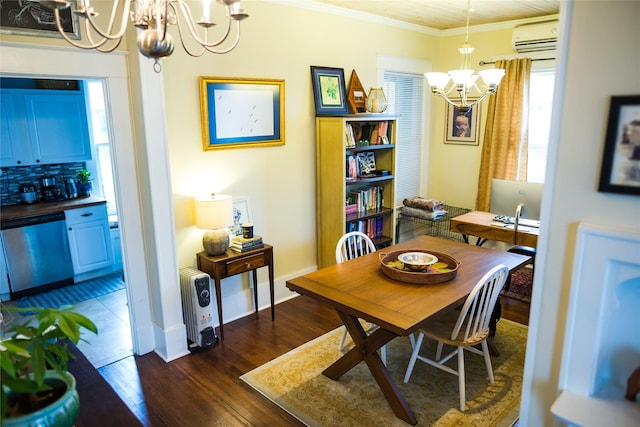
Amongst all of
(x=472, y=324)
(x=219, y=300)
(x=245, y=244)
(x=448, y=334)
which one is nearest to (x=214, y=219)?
(x=245, y=244)

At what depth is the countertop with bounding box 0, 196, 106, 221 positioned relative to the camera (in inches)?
162

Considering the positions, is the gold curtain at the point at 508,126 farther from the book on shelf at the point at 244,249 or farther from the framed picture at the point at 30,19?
the framed picture at the point at 30,19

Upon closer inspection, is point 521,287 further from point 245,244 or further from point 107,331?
point 107,331

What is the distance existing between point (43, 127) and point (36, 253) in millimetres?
1255

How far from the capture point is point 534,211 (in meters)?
3.74

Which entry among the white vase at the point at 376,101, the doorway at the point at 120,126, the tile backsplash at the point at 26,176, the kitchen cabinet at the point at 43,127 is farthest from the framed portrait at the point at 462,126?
the tile backsplash at the point at 26,176

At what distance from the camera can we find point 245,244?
3473 mm

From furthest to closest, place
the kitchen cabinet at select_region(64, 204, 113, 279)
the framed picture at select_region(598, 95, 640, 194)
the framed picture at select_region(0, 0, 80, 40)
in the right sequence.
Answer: the kitchen cabinet at select_region(64, 204, 113, 279) → the framed picture at select_region(0, 0, 80, 40) → the framed picture at select_region(598, 95, 640, 194)

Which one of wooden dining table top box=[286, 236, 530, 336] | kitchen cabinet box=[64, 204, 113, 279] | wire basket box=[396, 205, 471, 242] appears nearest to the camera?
wooden dining table top box=[286, 236, 530, 336]

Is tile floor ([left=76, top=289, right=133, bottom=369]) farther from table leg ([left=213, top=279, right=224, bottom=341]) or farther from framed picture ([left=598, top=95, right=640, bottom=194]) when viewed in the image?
framed picture ([left=598, top=95, right=640, bottom=194])

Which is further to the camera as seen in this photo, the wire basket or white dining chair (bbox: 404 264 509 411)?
the wire basket

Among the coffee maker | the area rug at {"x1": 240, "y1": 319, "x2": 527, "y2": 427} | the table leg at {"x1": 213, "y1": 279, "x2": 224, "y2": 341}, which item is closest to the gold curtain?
the area rug at {"x1": 240, "y1": 319, "x2": 527, "y2": 427}

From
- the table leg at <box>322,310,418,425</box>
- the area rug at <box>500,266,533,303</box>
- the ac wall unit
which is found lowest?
the area rug at <box>500,266,533,303</box>

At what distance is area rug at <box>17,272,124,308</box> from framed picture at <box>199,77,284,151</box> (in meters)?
2.19
